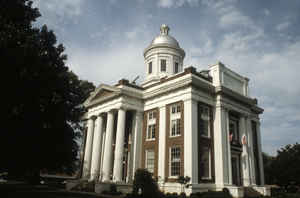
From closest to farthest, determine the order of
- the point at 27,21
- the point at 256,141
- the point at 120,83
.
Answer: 1. the point at 27,21
2. the point at 120,83
3. the point at 256,141

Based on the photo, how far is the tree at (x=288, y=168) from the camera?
4247 centimetres

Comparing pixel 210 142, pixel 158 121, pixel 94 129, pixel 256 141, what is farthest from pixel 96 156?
pixel 256 141

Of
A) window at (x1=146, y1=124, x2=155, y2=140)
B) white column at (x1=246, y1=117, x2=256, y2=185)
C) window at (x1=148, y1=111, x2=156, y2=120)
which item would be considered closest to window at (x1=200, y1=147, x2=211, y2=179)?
window at (x1=146, y1=124, x2=155, y2=140)

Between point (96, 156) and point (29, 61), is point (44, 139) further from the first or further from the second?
point (96, 156)

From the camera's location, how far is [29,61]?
15.1 meters

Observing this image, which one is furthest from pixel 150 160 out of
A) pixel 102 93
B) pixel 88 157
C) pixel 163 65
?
pixel 163 65

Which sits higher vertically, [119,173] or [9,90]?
[9,90]

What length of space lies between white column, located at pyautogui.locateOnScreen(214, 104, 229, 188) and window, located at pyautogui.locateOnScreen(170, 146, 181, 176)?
403 centimetres

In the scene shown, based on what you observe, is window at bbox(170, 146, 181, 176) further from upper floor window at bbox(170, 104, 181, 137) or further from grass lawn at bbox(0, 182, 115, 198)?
grass lawn at bbox(0, 182, 115, 198)

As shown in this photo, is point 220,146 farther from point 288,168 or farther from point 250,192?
point 288,168

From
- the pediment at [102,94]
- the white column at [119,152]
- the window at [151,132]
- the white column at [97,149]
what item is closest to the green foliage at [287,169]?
the window at [151,132]

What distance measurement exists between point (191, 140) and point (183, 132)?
1.62m

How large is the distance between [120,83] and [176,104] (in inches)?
298

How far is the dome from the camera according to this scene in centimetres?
4138
